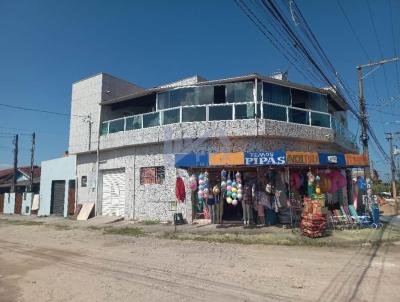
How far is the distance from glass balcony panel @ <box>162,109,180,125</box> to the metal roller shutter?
1099cm

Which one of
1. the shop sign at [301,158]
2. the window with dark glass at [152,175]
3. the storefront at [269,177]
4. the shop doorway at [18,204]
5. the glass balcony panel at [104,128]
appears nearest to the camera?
the shop sign at [301,158]

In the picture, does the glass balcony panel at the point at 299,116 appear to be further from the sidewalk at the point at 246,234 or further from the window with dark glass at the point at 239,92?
the sidewalk at the point at 246,234

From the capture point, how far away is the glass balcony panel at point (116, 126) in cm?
2048

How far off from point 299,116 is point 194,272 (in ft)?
38.2

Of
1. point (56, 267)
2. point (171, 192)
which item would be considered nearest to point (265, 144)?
point (171, 192)

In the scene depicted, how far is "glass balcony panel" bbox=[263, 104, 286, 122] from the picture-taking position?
16.6 m

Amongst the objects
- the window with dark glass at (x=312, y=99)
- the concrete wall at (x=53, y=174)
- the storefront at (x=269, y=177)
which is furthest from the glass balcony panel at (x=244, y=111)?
the concrete wall at (x=53, y=174)

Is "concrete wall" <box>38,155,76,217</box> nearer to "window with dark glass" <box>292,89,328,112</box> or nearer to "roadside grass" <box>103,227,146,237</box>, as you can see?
"roadside grass" <box>103,227,146,237</box>

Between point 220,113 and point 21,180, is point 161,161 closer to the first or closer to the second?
point 220,113

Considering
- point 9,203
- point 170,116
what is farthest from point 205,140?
point 9,203

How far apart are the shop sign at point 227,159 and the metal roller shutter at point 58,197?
575 inches

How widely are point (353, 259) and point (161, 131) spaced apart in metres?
11.1

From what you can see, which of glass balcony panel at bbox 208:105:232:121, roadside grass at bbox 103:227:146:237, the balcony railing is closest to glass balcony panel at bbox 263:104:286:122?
the balcony railing

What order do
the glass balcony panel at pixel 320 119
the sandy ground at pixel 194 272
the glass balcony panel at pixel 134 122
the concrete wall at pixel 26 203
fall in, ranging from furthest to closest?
the concrete wall at pixel 26 203, the glass balcony panel at pixel 134 122, the glass balcony panel at pixel 320 119, the sandy ground at pixel 194 272
